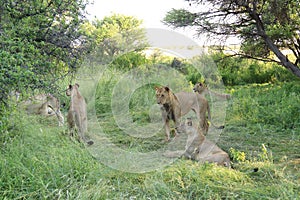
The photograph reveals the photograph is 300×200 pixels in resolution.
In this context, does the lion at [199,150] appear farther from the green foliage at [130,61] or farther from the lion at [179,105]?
the green foliage at [130,61]

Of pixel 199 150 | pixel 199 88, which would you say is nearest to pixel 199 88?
pixel 199 88

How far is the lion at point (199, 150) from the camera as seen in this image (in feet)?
17.3

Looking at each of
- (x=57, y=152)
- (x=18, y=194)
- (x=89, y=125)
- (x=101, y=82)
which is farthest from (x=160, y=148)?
(x=101, y=82)

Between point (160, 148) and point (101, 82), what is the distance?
5.58m

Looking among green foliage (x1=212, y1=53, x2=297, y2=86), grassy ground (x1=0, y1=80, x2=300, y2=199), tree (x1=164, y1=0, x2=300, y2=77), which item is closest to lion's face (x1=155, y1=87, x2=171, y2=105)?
grassy ground (x1=0, y1=80, x2=300, y2=199)

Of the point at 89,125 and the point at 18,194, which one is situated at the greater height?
the point at 89,125

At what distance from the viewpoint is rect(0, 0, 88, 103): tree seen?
4754 millimetres

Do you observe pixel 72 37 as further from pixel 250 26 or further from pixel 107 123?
pixel 250 26

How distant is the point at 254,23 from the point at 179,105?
5955 mm

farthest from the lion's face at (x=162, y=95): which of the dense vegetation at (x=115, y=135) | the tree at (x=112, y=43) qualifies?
the tree at (x=112, y=43)

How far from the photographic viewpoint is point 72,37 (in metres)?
6.27

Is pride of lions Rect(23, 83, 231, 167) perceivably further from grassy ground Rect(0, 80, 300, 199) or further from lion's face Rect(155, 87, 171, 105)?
grassy ground Rect(0, 80, 300, 199)

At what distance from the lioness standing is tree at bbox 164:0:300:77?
4613mm

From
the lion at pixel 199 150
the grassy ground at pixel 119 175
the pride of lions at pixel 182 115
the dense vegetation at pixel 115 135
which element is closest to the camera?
the grassy ground at pixel 119 175
